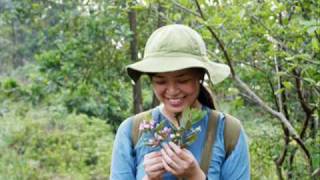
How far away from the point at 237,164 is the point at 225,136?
A: 85 millimetres

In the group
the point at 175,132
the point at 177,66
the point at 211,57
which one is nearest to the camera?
the point at 175,132

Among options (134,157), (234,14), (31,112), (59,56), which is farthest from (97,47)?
(31,112)

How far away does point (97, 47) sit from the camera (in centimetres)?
481

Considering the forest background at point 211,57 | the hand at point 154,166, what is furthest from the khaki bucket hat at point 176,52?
the forest background at point 211,57

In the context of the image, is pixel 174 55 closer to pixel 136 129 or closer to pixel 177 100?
pixel 177 100

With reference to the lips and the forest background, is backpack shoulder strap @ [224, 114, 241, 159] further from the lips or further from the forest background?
the forest background

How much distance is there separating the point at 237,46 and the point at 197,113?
6.93ft

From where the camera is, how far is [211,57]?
11.7 feet

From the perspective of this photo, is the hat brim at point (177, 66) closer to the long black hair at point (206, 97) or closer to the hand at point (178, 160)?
the long black hair at point (206, 97)

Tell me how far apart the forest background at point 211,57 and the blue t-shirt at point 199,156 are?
698 millimetres

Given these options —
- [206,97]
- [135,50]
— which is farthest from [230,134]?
[135,50]

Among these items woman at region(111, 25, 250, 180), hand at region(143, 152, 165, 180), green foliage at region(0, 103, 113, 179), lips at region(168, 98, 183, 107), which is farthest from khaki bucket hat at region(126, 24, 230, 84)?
green foliage at region(0, 103, 113, 179)

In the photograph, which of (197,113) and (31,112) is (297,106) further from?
(31,112)

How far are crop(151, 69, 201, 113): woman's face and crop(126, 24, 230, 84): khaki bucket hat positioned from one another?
0.03m
